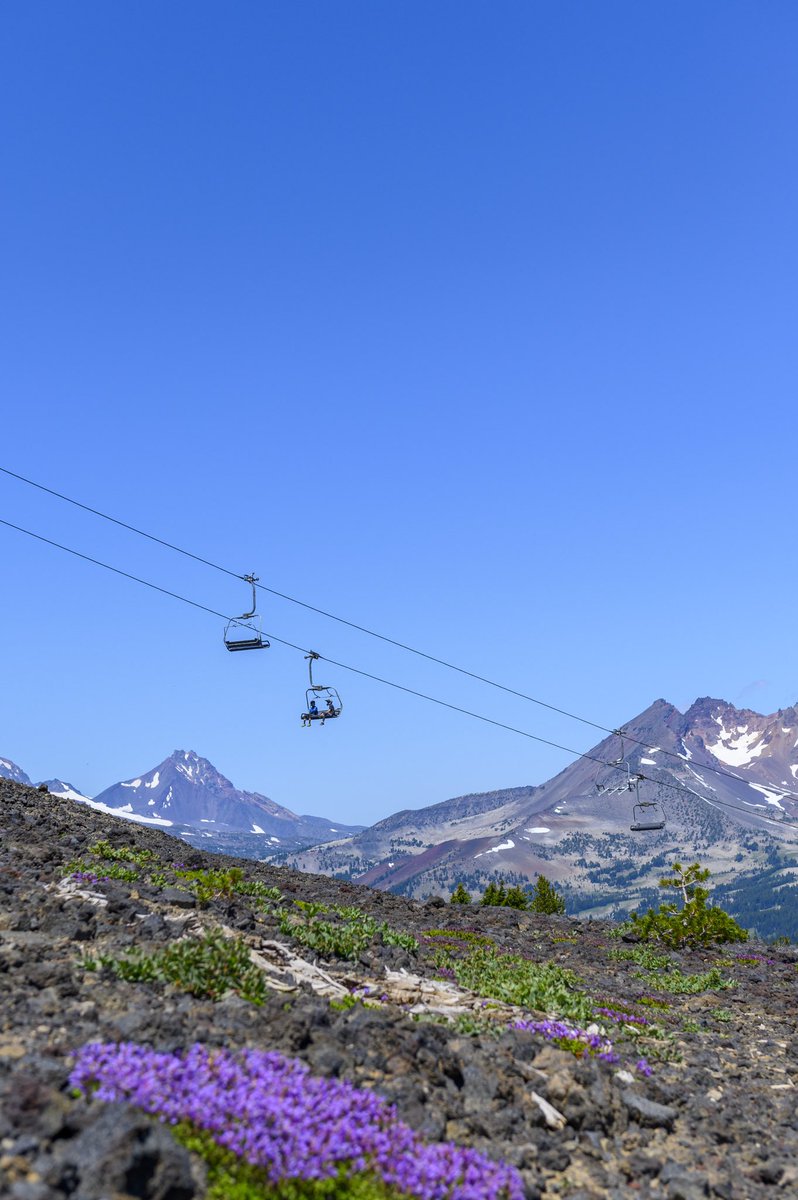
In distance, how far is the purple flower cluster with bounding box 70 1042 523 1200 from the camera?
841 cm

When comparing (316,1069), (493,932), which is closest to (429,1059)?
(316,1069)

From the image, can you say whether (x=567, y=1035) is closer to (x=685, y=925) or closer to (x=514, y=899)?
(x=685, y=925)

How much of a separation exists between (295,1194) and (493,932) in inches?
1013

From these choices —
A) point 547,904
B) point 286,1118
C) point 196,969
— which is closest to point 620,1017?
point 196,969

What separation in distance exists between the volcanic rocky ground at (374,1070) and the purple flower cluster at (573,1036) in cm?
34

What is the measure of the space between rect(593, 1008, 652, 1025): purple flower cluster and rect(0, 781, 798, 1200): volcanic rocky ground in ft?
1.35

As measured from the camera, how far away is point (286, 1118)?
29.0 feet

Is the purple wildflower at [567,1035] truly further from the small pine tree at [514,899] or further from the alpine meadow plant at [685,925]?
the small pine tree at [514,899]

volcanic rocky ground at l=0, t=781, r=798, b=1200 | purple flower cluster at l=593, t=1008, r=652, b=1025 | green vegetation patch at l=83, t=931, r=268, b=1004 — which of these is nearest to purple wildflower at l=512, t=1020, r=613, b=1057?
volcanic rocky ground at l=0, t=781, r=798, b=1200

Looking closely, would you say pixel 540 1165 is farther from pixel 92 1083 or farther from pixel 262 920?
pixel 262 920

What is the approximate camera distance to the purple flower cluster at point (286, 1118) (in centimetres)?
841

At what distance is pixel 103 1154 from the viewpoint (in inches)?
291

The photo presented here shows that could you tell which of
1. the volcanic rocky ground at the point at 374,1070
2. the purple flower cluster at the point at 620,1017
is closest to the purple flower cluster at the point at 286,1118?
the volcanic rocky ground at the point at 374,1070

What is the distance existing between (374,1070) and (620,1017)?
27.2 feet
